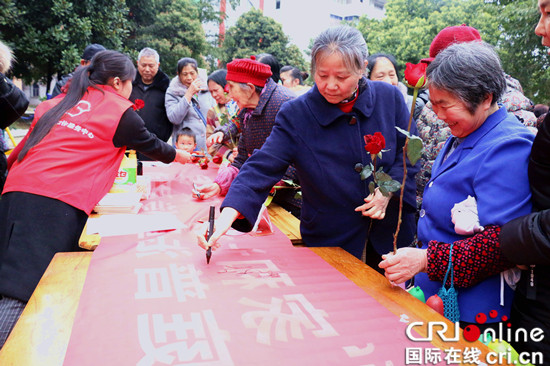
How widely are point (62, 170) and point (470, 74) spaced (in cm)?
166

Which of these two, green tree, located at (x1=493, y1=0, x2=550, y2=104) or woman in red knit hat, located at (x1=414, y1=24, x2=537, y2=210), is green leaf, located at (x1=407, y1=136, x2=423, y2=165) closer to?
woman in red knit hat, located at (x1=414, y1=24, x2=537, y2=210)

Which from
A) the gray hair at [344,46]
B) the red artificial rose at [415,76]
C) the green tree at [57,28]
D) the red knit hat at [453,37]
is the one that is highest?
the green tree at [57,28]

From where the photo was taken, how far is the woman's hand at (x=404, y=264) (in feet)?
4.14

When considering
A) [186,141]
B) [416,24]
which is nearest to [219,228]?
[186,141]

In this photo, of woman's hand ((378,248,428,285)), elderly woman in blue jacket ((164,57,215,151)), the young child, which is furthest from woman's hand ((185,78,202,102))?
woman's hand ((378,248,428,285))

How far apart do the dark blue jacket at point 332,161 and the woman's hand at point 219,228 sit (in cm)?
9

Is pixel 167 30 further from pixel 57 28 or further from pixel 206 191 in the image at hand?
pixel 206 191

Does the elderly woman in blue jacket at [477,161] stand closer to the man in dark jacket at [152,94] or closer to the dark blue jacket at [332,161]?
the dark blue jacket at [332,161]

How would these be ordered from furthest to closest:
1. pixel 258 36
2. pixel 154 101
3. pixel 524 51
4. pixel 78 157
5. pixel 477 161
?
pixel 258 36 < pixel 524 51 < pixel 154 101 < pixel 78 157 < pixel 477 161

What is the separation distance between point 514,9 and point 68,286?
948 centimetres

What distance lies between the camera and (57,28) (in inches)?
341

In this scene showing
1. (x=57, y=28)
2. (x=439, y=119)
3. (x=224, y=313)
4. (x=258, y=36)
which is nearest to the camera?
(x=224, y=313)

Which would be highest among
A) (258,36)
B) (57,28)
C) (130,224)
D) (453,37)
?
(258,36)

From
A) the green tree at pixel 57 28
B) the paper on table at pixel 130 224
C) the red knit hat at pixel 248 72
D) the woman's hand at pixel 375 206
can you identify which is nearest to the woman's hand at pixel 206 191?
the paper on table at pixel 130 224
